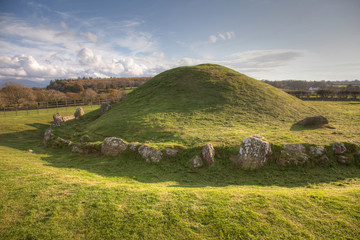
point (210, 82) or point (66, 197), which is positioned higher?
point (210, 82)

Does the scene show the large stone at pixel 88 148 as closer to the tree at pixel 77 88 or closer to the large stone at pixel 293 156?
the large stone at pixel 293 156

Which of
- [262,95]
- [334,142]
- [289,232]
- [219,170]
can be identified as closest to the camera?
[289,232]

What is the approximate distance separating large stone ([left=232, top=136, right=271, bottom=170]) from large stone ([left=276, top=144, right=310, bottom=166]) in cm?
88

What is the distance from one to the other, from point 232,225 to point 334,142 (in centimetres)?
1142

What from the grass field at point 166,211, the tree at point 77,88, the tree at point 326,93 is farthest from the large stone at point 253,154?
the tree at point 77,88

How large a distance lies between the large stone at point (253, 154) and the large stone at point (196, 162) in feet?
7.79

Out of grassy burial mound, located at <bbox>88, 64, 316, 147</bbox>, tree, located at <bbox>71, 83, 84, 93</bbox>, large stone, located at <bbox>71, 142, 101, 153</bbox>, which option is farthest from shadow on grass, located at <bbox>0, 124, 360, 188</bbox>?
tree, located at <bbox>71, 83, 84, 93</bbox>

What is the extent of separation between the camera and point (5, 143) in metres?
17.2

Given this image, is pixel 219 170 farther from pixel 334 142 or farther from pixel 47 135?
pixel 47 135

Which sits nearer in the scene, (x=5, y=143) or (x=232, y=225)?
(x=232, y=225)

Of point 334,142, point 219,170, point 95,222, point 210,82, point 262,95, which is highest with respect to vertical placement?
point 210,82

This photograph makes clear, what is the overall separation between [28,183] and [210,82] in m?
27.3

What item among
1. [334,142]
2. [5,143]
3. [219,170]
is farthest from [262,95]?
[5,143]

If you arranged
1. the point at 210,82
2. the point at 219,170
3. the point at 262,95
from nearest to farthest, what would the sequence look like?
1. the point at 219,170
2. the point at 262,95
3. the point at 210,82
